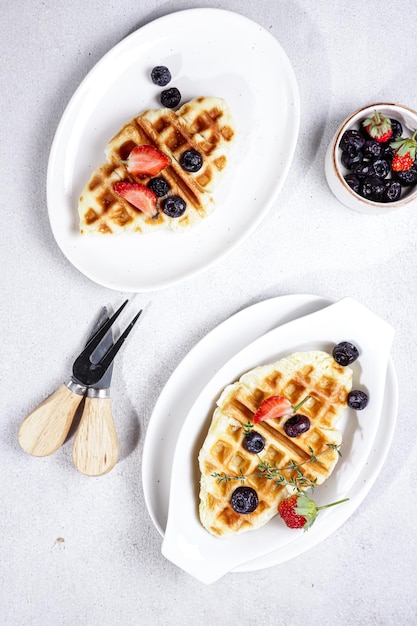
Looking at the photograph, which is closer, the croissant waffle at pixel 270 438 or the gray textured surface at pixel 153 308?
the croissant waffle at pixel 270 438

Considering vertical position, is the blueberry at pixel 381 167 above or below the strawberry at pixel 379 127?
below

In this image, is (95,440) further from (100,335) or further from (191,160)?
(191,160)

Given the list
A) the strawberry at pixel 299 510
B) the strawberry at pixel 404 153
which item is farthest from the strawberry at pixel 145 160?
the strawberry at pixel 299 510

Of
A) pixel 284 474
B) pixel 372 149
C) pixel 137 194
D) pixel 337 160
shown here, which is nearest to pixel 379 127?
pixel 372 149

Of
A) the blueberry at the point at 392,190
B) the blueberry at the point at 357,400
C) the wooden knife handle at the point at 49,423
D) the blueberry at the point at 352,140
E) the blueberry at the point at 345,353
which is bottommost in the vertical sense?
the wooden knife handle at the point at 49,423

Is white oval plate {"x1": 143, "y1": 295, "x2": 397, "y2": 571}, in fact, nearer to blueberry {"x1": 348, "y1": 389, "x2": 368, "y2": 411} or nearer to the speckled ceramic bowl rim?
blueberry {"x1": 348, "y1": 389, "x2": 368, "y2": 411}

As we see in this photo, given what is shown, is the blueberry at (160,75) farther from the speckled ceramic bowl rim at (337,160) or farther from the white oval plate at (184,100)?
the speckled ceramic bowl rim at (337,160)

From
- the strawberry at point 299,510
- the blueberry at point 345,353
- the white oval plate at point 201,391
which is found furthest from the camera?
the white oval plate at point 201,391

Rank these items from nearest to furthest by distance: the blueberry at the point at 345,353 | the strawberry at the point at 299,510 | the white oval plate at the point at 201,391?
the strawberry at the point at 299,510 → the blueberry at the point at 345,353 → the white oval plate at the point at 201,391
